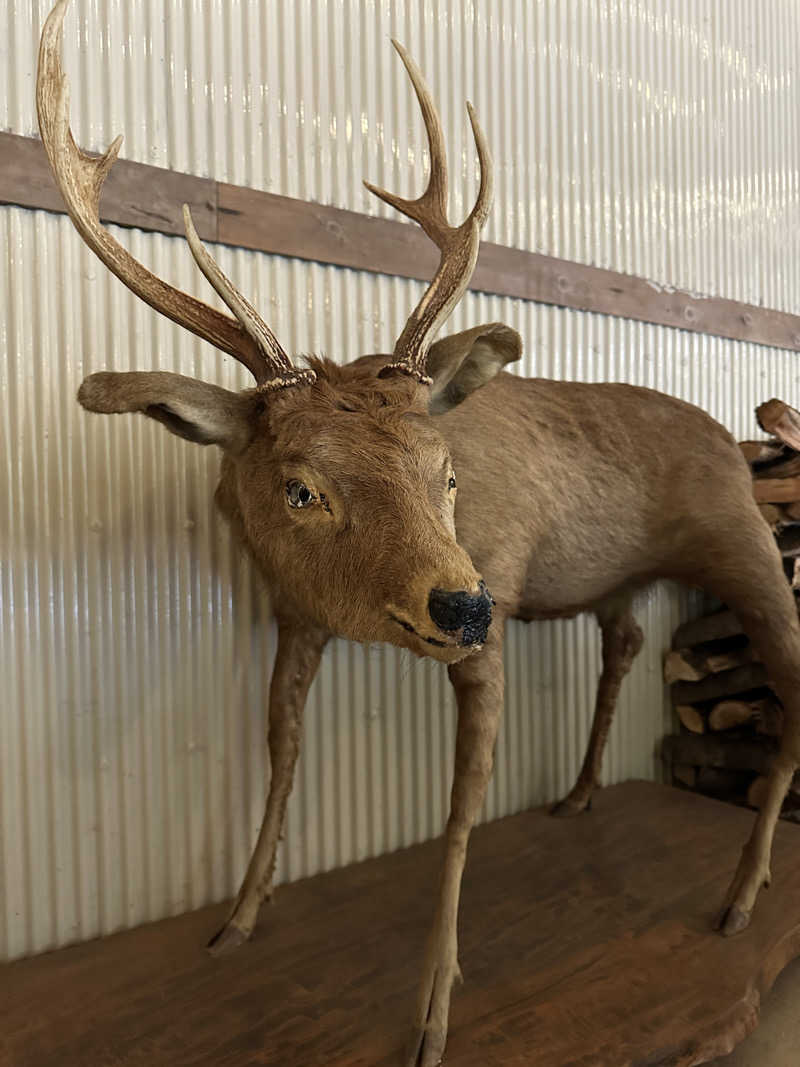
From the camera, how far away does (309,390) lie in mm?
2031

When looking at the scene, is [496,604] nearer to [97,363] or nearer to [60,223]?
[97,363]

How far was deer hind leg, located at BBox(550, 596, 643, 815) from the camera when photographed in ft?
11.9

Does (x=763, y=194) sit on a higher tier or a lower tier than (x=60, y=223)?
higher

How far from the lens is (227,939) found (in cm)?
249

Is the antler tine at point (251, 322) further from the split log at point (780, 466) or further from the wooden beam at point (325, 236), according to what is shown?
the split log at point (780, 466)

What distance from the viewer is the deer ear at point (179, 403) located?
1.87m

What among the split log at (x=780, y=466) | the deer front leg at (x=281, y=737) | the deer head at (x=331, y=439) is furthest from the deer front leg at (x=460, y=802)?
the split log at (x=780, y=466)

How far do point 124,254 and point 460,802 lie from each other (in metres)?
1.74

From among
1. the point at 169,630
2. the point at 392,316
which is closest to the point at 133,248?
the point at 392,316

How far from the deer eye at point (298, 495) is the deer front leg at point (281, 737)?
729 millimetres

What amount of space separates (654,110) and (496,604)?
335 cm

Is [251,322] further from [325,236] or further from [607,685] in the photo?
[607,685]

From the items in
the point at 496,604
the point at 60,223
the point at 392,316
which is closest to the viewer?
the point at 496,604

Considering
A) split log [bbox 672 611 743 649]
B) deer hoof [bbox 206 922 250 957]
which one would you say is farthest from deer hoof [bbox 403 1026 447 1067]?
split log [bbox 672 611 743 649]
